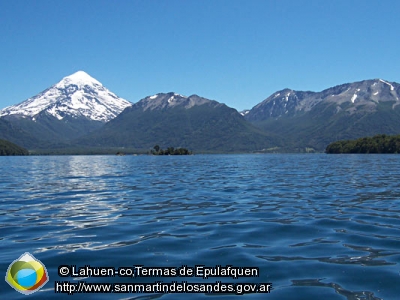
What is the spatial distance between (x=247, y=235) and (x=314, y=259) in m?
3.94

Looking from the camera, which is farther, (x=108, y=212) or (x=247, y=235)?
(x=108, y=212)

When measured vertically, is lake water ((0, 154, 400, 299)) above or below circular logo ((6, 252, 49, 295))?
below

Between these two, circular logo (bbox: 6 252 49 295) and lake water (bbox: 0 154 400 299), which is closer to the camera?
circular logo (bbox: 6 252 49 295)

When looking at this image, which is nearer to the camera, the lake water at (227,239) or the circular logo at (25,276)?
the circular logo at (25,276)

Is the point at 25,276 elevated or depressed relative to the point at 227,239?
elevated

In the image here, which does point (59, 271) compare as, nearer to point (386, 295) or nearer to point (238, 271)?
point (238, 271)

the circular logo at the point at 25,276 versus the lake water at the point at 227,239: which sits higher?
the circular logo at the point at 25,276

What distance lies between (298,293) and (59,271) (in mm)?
6929

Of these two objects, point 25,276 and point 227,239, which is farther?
point 227,239

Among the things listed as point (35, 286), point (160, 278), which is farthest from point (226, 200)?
point (35, 286)

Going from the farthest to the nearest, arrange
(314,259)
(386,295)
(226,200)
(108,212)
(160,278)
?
(226,200), (108,212), (314,259), (160,278), (386,295)

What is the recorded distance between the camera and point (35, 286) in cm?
1039

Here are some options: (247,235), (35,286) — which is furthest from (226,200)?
(35,286)

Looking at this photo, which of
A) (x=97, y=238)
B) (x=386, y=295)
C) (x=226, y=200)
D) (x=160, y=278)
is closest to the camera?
(x=386, y=295)
